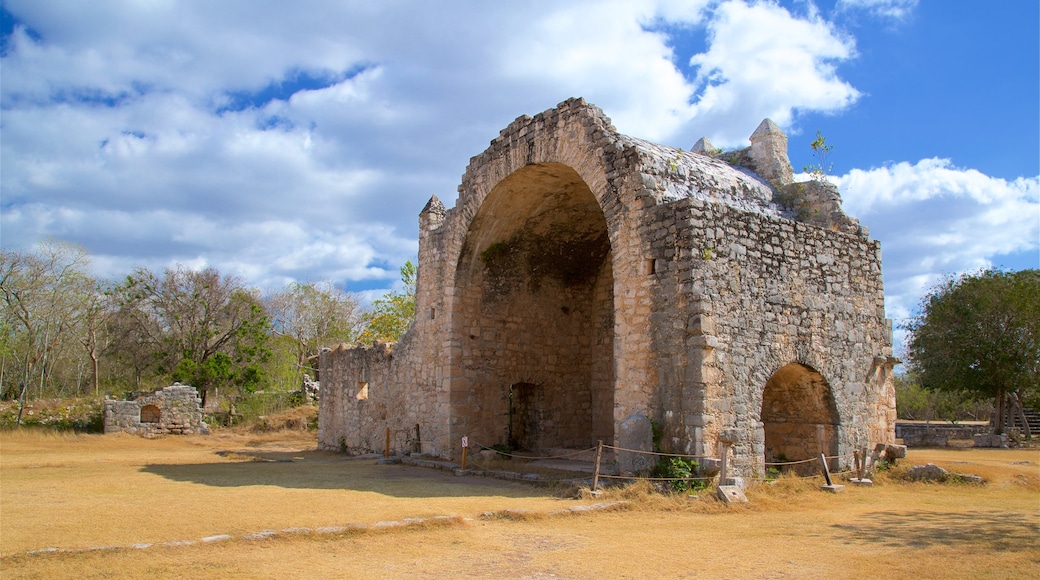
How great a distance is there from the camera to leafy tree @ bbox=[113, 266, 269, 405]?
92.7ft

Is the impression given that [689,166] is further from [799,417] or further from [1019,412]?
[1019,412]

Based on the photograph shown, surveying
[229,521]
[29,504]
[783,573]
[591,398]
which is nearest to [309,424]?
[591,398]

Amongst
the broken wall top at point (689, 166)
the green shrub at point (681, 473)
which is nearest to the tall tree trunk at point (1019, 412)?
the broken wall top at point (689, 166)

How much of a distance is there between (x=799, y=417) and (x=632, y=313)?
375cm

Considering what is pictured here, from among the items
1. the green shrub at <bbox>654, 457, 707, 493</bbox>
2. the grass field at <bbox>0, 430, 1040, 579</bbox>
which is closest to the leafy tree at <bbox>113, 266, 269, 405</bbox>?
the grass field at <bbox>0, 430, 1040, 579</bbox>

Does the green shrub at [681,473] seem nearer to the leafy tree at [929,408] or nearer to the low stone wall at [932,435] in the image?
the low stone wall at [932,435]

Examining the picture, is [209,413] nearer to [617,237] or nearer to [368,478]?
[368,478]

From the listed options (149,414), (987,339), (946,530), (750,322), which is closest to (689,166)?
(750,322)

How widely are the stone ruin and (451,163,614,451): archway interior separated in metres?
0.04

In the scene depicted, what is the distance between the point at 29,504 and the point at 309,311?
34876mm

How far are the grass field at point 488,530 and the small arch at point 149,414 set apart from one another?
11.2m

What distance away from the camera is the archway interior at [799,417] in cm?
1127

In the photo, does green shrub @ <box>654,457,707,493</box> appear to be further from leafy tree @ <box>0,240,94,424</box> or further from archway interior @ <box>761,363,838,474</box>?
leafy tree @ <box>0,240,94,424</box>

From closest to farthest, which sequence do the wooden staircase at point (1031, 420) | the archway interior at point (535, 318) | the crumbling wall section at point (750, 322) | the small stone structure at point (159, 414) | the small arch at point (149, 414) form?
1. the crumbling wall section at point (750, 322)
2. the archway interior at point (535, 318)
3. the small stone structure at point (159, 414)
4. the small arch at point (149, 414)
5. the wooden staircase at point (1031, 420)
